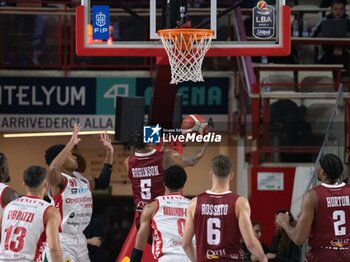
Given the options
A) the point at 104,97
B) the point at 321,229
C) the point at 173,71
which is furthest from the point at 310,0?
the point at 321,229

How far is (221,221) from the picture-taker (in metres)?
10.8

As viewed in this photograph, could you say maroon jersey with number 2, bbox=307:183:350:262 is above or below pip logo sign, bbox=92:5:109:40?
below

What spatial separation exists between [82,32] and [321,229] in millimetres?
4262

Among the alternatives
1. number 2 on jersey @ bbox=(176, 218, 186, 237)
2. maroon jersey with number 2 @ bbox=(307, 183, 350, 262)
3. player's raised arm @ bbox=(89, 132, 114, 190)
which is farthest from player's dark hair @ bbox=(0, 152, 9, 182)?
maroon jersey with number 2 @ bbox=(307, 183, 350, 262)

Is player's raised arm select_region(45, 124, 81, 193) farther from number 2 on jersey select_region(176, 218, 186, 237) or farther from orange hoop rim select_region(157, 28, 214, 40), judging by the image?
orange hoop rim select_region(157, 28, 214, 40)

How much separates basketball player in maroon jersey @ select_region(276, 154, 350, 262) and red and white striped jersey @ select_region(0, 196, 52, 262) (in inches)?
87.0

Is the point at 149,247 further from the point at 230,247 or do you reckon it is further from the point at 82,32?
the point at 230,247

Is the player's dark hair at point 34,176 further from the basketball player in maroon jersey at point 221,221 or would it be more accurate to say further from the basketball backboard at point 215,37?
the basketball backboard at point 215,37

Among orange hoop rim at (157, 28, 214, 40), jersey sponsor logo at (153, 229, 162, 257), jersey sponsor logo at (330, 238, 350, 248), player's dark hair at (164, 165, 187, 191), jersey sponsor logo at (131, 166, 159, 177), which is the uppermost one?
orange hoop rim at (157, 28, 214, 40)

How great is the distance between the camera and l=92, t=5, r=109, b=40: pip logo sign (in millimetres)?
14133

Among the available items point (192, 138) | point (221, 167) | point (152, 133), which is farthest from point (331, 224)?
point (192, 138)

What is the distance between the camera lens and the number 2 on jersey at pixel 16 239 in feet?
36.2

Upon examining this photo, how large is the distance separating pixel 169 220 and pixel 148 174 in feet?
6.71

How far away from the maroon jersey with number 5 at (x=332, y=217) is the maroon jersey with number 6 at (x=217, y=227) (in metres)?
0.80
